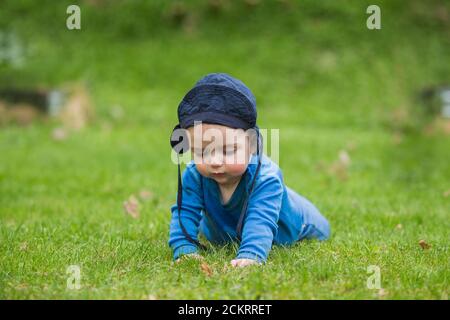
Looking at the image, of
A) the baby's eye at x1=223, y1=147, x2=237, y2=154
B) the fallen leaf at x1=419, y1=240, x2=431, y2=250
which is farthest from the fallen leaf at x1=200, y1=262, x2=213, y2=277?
the fallen leaf at x1=419, y1=240, x2=431, y2=250

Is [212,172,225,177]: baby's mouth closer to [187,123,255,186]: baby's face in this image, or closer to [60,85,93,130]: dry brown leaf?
[187,123,255,186]: baby's face

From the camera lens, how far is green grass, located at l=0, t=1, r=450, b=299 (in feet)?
11.1

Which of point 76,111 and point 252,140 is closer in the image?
point 252,140

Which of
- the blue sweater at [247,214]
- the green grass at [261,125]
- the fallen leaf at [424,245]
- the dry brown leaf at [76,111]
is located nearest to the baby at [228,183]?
the blue sweater at [247,214]

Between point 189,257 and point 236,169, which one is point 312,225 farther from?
point 189,257

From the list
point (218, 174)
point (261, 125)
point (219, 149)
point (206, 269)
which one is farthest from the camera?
point (261, 125)

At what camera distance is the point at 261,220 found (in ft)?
12.4

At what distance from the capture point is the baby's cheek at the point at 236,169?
3.66m

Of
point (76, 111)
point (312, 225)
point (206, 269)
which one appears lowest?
point (206, 269)

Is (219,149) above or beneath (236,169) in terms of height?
above

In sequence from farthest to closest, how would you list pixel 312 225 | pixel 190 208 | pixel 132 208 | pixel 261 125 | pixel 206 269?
1. pixel 261 125
2. pixel 132 208
3. pixel 312 225
4. pixel 190 208
5. pixel 206 269

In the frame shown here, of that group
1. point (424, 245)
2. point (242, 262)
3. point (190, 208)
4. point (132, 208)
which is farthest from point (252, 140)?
point (132, 208)

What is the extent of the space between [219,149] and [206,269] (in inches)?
24.9
